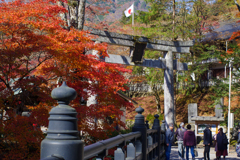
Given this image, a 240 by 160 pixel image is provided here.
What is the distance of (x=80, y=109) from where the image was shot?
7.60 m

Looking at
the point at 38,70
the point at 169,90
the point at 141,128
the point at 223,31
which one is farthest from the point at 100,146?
the point at 223,31

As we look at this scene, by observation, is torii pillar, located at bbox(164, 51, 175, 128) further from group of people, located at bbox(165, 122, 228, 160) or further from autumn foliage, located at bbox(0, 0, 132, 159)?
autumn foliage, located at bbox(0, 0, 132, 159)

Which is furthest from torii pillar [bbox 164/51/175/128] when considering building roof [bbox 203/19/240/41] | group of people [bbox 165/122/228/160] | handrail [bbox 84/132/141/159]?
handrail [bbox 84/132/141/159]

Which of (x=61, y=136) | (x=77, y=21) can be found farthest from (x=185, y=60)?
(x=61, y=136)

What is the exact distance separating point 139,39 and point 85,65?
7355mm

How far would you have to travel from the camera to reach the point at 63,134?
5.57ft

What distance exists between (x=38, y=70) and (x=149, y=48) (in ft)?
29.1

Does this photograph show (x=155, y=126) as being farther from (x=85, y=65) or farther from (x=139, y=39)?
(x=139, y=39)

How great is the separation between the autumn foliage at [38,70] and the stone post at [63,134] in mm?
5006

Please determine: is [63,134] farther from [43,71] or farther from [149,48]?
[149,48]

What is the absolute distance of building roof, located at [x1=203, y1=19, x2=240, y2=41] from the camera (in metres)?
26.2

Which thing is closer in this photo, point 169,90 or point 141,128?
point 141,128

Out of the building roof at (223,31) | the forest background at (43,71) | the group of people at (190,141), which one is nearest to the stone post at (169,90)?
the group of people at (190,141)

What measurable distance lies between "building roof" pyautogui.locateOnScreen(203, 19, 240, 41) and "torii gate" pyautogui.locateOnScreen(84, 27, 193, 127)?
1107cm
